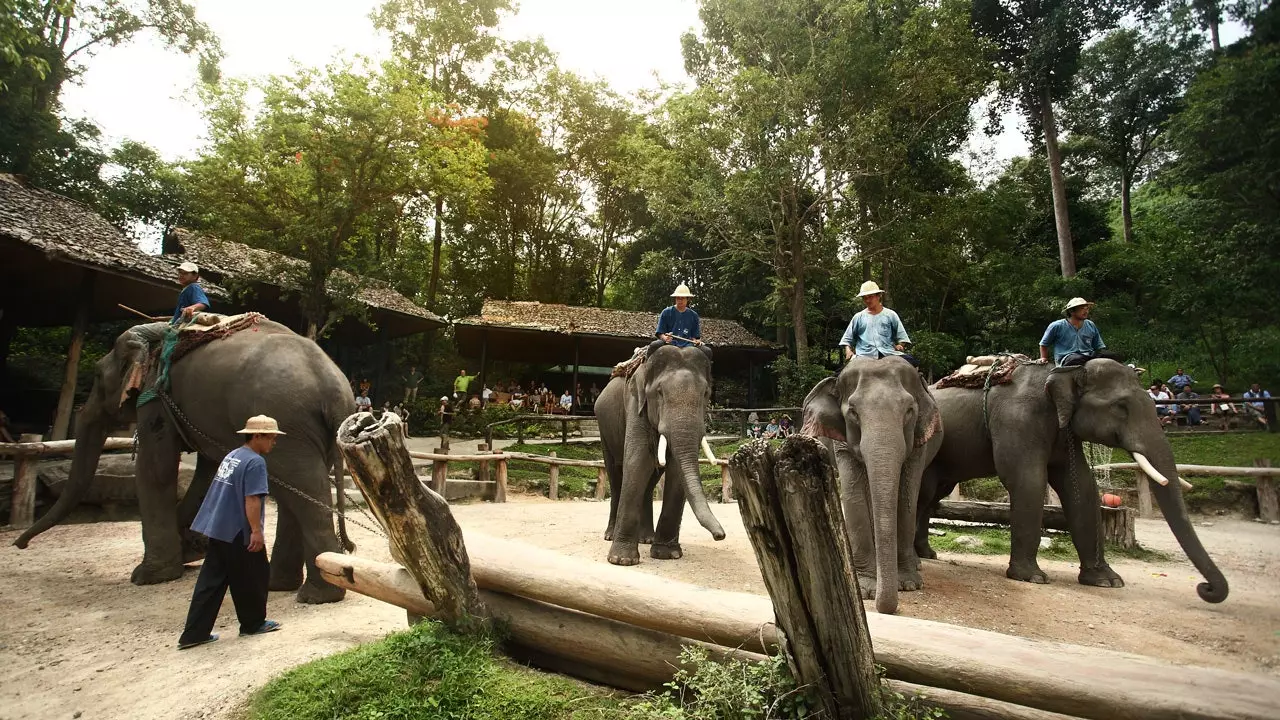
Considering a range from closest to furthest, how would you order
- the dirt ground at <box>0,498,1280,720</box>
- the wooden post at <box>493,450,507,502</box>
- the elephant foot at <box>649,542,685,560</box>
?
the dirt ground at <box>0,498,1280,720</box>
the elephant foot at <box>649,542,685,560</box>
the wooden post at <box>493,450,507,502</box>

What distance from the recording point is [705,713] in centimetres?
275

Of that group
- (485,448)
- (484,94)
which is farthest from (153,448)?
(484,94)

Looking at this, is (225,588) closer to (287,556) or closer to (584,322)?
(287,556)

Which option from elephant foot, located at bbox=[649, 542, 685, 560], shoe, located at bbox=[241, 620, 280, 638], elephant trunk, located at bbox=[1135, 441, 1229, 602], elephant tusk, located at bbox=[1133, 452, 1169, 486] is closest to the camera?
shoe, located at bbox=[241, 620, 280, 638]

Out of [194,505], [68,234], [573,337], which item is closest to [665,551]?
[194,505]

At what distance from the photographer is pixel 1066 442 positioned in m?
6.43

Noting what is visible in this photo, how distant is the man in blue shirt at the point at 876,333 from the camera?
5750mm

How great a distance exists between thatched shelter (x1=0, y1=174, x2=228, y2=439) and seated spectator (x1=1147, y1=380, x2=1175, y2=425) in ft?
48.3

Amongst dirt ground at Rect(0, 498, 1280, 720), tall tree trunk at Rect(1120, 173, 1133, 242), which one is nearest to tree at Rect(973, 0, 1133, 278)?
tall tree trunk at Rect(1120, 173, 1133, 242)

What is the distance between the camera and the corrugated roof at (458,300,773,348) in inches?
912

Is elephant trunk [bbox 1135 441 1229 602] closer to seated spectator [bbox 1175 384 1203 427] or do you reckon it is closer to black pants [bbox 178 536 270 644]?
seated spectator [bbox 1175 384 1203 427]

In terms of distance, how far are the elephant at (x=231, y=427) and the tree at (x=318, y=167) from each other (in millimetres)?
10977

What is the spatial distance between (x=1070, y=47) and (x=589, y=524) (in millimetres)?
8049

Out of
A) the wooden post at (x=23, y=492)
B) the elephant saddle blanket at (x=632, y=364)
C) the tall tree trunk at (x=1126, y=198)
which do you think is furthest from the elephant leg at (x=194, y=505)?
the tall tree trunk at (x=1126, y=198)
